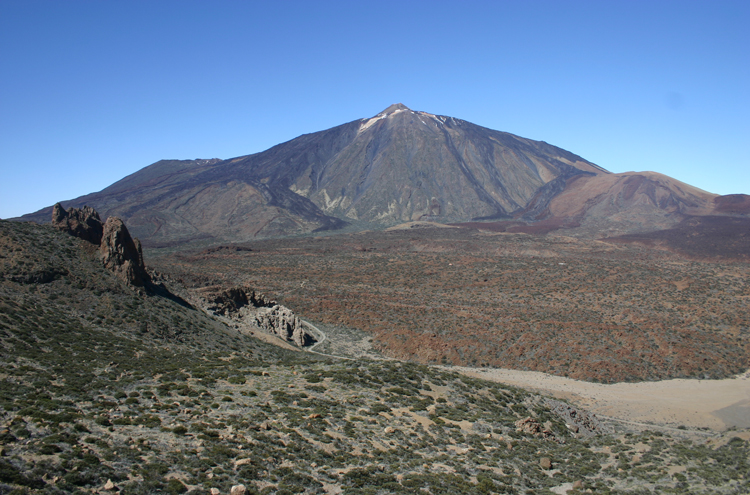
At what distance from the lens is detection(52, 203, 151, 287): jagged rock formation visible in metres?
25.6

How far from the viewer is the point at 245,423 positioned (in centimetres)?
1355

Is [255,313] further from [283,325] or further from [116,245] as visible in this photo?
[116,245]

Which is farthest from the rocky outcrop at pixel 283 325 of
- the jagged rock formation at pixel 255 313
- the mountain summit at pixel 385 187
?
the mountain summit at pixel 385 187

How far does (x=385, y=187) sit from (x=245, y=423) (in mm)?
135524

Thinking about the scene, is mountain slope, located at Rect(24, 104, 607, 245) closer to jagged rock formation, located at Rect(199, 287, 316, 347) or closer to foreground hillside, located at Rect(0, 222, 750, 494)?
jagged rock formation, located at Rect(199, 287, 316, 347)

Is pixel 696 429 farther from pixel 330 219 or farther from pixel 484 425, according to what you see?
pixel 330 219

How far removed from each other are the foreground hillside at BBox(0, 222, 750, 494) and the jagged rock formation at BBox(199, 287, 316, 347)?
679cm

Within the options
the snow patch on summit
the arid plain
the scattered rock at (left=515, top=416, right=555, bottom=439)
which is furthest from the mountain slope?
the scattered rock at (left=515, top=416, right=555, bottom=439)

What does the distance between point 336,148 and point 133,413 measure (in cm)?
16576

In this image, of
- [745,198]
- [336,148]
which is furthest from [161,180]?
[745,198]

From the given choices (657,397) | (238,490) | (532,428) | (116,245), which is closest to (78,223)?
(116,245)

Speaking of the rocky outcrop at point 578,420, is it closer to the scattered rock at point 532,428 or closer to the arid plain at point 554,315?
the arid plain at point 554,315

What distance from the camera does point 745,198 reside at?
119750 mm

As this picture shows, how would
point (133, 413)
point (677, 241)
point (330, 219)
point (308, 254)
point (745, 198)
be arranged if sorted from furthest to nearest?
point (330, 219)
point (745, 198)
point (677, 241)
point (308, 254)
point (133, 413)
